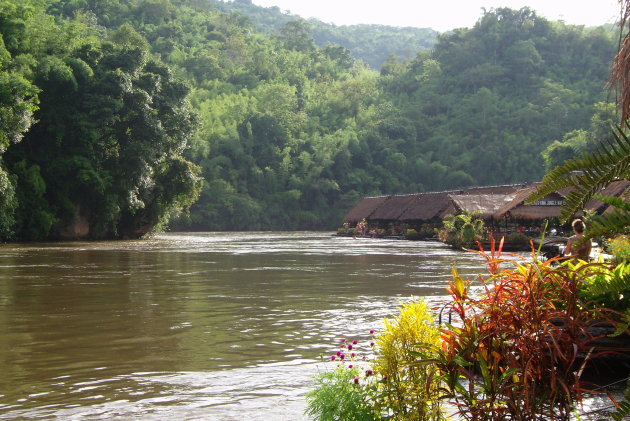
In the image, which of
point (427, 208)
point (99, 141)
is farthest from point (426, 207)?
point (99, 141)

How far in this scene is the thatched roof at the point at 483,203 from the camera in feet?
142

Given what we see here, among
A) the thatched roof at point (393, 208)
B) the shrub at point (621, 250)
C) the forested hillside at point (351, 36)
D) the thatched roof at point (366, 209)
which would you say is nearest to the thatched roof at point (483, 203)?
the thatched roof at point (393, 208)

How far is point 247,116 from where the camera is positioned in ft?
289

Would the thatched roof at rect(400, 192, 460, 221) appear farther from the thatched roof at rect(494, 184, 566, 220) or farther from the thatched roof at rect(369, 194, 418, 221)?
the thatched roof at rect(494, 184, 566, 220)

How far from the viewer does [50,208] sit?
1699 inches

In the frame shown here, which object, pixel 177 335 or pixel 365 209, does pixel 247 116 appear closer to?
pixel 365 209

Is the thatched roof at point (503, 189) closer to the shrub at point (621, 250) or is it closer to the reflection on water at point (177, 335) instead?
the shrub at point (621, 250)

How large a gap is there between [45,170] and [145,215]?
8707 millimetres

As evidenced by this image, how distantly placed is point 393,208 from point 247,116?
3470 centimetres

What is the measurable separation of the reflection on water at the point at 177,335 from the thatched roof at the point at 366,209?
42188 mm

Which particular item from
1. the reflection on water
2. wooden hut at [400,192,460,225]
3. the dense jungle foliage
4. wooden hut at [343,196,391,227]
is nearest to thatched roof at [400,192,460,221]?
wooden hut at [400,192,460,225]

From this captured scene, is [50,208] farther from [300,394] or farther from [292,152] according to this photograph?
[292,152]

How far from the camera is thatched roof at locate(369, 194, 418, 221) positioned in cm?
5653

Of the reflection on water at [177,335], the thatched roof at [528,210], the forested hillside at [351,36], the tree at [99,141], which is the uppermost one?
the forested hillside at [351,36]
